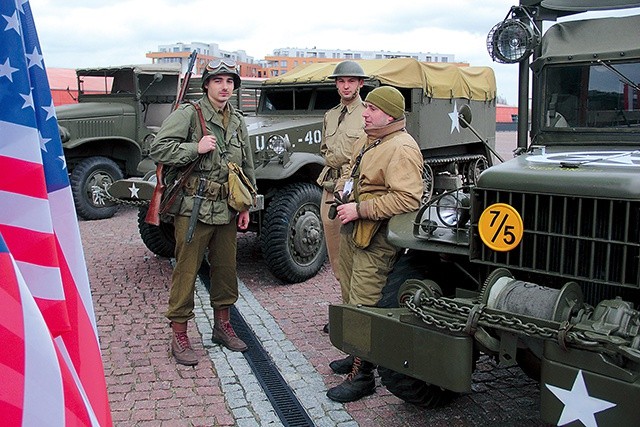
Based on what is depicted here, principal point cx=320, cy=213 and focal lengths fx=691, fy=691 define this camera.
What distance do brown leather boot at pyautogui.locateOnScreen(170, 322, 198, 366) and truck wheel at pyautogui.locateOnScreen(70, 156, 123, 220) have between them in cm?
583

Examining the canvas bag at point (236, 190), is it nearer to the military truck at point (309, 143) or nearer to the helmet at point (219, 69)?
the helmet at point (219, 69)

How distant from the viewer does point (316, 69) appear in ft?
27.8

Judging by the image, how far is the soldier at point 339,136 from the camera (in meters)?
4.98

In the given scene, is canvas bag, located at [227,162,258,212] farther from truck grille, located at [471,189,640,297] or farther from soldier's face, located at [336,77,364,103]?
truck grille, located at [471,189,640,297]

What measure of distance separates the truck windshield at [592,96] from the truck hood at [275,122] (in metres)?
3.24

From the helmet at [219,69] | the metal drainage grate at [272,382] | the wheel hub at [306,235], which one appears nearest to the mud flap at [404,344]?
the metal drainage grate at [272,382]

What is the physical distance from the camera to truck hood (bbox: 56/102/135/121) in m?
10.4

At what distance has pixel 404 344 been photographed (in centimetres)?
309

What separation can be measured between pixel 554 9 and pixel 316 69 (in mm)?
4228

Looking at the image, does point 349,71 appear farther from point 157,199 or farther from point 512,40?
point 157,199

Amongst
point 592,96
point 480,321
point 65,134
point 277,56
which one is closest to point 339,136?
point 592,96

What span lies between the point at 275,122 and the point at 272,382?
401cm

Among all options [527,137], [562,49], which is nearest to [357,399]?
[527,137]

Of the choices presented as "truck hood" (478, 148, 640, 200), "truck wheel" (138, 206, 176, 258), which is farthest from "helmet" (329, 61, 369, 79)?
"truck wheel" (138, 206, 176, 258)
